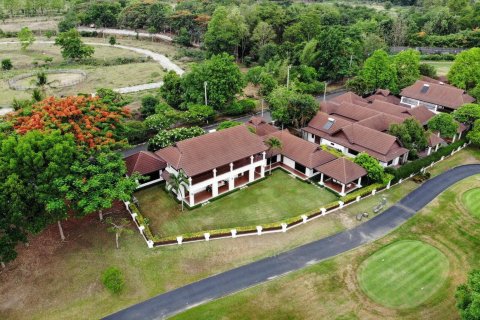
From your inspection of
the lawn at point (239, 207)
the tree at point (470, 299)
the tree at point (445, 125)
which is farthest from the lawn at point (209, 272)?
the tree at point (445, 125)

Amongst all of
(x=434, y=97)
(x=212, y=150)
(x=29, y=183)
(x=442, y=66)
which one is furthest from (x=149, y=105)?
(x=442, y=66)

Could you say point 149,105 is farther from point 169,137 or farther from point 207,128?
point 169,137

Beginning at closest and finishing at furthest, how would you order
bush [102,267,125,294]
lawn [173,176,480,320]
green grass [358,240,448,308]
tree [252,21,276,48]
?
1. lawn [173,176,480,320]
2. bush [102,267,125,294]
3. green grass [358,240,448,308]
4. tree [252,21,276,48]

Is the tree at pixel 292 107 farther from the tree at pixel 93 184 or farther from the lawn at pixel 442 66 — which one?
the lawn at pixel 442 66

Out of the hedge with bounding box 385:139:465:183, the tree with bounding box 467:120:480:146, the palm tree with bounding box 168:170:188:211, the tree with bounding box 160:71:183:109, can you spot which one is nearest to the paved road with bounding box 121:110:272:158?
the tree with bounding box 160:71:183:109

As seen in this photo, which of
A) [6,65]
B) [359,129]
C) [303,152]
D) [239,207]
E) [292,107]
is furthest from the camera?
[6,65]

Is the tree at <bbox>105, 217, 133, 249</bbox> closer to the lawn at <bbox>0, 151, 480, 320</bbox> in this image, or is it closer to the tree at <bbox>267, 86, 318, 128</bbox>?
the lawn at <bbox>0, 151, 480, 320</bbox>

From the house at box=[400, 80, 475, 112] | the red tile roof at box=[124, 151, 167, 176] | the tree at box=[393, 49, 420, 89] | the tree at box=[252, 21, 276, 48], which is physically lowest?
the red tile roof at box=[124, 151, 167, 176]
